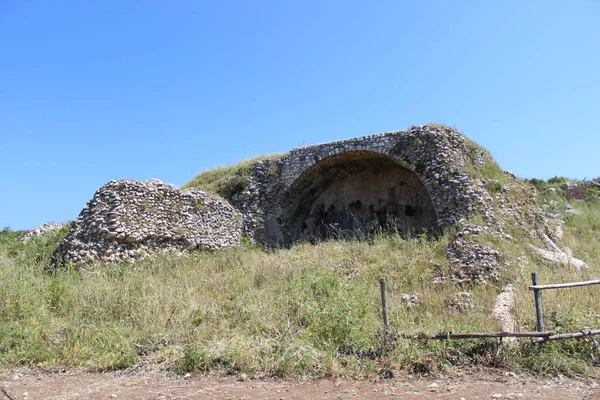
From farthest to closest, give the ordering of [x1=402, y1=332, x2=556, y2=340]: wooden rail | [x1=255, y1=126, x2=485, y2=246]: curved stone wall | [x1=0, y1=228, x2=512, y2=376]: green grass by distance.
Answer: [x1=255, y1=126, x2=485, y2=246]: curved stone wall, [x1=0, y1=228, x2=512, y2=376]: green grass, [x1=402, y1=332, x2=556, y2=340]: wooden rail

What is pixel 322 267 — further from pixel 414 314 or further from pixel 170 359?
pixel 170 359

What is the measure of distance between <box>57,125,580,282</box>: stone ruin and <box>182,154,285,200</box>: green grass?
0.24 metres

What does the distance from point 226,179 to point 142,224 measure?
381 centimetres

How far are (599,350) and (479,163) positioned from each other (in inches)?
318

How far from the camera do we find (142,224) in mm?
11820

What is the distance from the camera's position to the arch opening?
14.5 metres

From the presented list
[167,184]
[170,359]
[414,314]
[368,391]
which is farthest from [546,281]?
[167,184]

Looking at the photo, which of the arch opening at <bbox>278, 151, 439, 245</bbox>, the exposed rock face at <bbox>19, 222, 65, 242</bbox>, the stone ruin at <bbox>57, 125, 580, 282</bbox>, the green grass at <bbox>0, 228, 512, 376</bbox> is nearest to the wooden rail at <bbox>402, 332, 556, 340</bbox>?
the green grass at <bbox>0, 228, 512, 376</bbox>

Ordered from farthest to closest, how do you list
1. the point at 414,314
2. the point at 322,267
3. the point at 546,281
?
the point at 322,267 → the point at 546,281 → the point at 414,314

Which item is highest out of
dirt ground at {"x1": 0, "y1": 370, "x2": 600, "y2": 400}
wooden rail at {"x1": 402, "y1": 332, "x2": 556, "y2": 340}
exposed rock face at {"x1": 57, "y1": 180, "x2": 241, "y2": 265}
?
exposed rock face at {"x1": 57, "y1": 180, "x2": 241, "y2": 265}

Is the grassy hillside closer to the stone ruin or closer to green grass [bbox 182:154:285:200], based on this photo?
the stone ruin

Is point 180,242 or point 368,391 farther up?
point 180,242

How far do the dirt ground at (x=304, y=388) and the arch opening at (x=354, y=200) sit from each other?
29.3ft

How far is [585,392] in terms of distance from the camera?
192 inches
